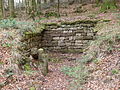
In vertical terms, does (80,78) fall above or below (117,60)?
below

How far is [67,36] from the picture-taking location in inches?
462

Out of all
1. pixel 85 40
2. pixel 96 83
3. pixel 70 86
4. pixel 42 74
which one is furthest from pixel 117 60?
pixel 85 40

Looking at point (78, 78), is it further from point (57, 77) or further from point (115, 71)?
point (115, 71)

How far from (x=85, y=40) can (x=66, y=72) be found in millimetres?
3847

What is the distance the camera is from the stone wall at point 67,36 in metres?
11.5

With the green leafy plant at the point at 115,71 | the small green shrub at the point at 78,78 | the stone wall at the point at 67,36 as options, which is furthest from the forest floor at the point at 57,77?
the stone wall at the point at 67,36

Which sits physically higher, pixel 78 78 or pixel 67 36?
pixel 67 36

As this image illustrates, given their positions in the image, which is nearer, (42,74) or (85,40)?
(42,74)

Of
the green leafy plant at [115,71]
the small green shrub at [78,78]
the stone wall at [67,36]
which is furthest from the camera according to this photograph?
the stone wall at [67,36]

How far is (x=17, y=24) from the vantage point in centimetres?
988

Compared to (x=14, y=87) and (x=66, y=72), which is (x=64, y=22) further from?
(x=14, y=87)

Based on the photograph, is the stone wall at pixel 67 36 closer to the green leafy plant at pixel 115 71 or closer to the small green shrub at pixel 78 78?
the small green shrub at pixel 78 78

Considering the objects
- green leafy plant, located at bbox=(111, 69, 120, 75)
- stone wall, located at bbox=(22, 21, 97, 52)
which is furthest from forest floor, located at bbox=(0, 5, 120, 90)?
stone wall, located at bbox=(22, 21, 97, 52)

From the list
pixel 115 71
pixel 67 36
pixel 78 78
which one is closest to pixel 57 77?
pixel 78 78
